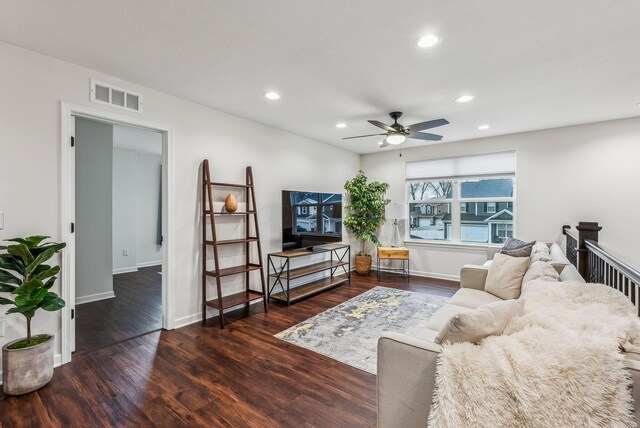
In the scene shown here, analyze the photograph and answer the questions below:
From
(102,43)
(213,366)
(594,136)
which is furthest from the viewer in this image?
(594,136)

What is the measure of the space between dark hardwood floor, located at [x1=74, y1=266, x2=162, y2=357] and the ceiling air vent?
2.33 m

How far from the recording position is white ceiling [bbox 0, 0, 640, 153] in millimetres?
1866

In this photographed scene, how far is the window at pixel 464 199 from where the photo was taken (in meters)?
5.05

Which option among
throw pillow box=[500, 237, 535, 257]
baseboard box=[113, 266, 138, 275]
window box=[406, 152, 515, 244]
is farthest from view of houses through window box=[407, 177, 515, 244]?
baseboard box=[113, 266, 138, 275]

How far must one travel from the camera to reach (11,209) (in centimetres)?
228

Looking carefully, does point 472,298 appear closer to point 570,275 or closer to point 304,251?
point 570,275

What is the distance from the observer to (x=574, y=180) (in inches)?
174

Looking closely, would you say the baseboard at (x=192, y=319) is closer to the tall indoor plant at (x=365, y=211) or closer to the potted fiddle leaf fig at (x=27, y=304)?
the potted fiddle leaf fig at (x=27, y=304)

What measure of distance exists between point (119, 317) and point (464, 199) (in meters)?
5.70

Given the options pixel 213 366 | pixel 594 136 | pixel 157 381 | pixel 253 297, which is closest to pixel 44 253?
pixel 157 381

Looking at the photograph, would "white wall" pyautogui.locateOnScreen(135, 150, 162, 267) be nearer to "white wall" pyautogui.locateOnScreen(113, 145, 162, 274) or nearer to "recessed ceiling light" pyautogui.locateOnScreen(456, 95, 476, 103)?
"white wall" pyautogui.locateOnScreen(113, 145, 162, 274)

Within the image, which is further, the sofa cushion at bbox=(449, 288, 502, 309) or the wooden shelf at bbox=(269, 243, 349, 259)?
the wooden shelf at bbox=(269, 243, 349, 259)

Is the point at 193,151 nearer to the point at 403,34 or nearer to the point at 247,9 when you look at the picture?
the point at 247,9

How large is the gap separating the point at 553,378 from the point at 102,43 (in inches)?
134
